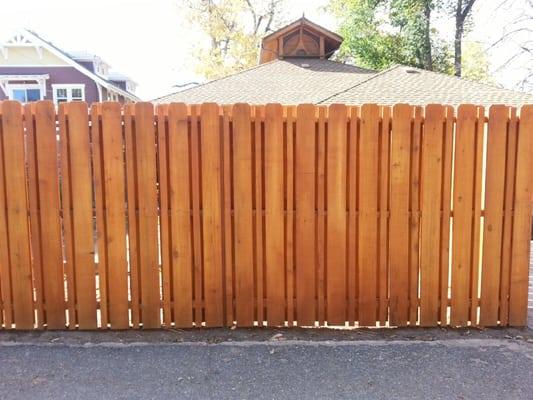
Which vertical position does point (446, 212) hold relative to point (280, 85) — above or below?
below

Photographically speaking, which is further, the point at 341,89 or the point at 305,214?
the point at 341,89

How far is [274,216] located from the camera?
421 centimetres

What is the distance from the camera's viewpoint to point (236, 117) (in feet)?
13.5

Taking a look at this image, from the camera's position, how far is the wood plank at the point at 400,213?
414cm

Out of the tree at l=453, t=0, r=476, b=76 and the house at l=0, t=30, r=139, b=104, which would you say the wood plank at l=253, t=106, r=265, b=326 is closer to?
the tree at l=453, t=0, r=476, b=76

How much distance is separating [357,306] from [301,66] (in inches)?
447

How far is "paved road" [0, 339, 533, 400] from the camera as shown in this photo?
3.27 m

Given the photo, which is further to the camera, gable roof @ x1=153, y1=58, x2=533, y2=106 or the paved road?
gable roof @ x1=153, y1=58, x2=533, y2=106

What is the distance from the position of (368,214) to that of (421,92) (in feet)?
26.2

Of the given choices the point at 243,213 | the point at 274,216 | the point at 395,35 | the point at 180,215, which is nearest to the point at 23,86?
the point at 395,35

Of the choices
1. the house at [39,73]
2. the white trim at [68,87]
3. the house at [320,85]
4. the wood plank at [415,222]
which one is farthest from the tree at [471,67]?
the wood plank at [415,222]

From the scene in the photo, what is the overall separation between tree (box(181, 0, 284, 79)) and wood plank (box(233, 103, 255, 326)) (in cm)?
2956

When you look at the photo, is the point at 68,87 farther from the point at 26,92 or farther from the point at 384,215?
the point at 384,215

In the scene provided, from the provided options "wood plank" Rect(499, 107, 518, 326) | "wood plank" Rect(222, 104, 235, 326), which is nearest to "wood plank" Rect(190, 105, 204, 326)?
"wood plank" Rect(222, 104, 235, 326)
